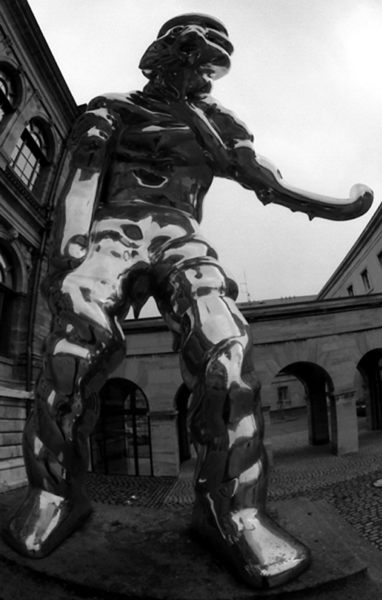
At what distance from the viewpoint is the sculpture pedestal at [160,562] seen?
1.16 metres

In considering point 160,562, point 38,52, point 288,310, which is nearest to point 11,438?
point 160,562

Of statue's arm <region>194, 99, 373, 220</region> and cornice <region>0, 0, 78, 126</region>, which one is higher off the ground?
cornice <region>0, 0, 78, 126</region>

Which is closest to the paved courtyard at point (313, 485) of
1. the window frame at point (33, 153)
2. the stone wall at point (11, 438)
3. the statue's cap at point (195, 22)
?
the stone wall at point (11, 438)

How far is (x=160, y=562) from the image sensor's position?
1.37 meters

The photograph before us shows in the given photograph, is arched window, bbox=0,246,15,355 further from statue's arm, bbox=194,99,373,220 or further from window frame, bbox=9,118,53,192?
statue's arm, bbox=194,99,373,220

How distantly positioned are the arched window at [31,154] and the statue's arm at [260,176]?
1333cm

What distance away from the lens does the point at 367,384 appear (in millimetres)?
17672

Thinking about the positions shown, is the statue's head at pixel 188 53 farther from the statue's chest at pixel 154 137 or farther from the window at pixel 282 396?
the window at pixel 282 396

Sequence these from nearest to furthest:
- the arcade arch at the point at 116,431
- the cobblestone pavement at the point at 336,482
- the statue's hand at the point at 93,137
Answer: the statue's hand at the point at 93,137 → the cobblestone pavement at the point at 336,482 → the arcade arch at the point at 116,431

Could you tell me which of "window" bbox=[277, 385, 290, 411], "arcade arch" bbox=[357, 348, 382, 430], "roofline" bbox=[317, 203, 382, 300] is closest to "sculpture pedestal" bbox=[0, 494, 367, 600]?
"arcade arch" bbox=[357, 348, 382, 430]

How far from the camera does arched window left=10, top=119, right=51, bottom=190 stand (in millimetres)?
13945

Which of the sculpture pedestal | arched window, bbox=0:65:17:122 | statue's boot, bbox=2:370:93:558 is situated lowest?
the sculpture pedestal

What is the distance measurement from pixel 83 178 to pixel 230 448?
4.12ft

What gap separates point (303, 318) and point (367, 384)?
6.64 metres
